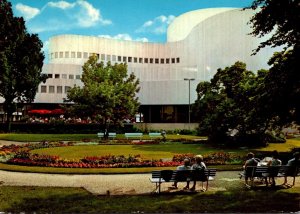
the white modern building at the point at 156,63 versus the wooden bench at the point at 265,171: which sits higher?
the white modern building at the point at 156,63

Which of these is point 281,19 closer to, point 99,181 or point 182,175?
point 182,175

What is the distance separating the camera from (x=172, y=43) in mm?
74375

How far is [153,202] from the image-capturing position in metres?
13.6

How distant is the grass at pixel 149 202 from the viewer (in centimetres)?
1257

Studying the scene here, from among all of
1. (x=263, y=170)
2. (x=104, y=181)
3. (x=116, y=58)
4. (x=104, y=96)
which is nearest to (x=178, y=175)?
(x=263, y=170)

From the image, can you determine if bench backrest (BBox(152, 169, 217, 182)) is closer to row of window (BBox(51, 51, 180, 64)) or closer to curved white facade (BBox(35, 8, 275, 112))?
curved white facade (BBox(35, 8, 275, 112))

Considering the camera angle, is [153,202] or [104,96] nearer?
[153,202]

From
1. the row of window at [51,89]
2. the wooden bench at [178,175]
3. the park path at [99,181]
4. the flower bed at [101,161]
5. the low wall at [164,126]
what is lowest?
the park path at [99,181]

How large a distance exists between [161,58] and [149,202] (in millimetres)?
65894

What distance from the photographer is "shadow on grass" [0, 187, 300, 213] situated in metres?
12.6

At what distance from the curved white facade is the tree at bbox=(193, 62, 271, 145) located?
54.0 ft

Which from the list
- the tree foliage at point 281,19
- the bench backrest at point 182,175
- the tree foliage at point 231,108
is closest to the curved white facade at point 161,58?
the tree foliage at point 231,108

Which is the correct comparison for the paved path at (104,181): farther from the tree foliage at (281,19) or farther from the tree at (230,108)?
the tree at (230,108)

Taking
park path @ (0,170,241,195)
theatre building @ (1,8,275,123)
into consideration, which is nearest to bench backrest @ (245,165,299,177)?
park path @ (0,170,241,195)
